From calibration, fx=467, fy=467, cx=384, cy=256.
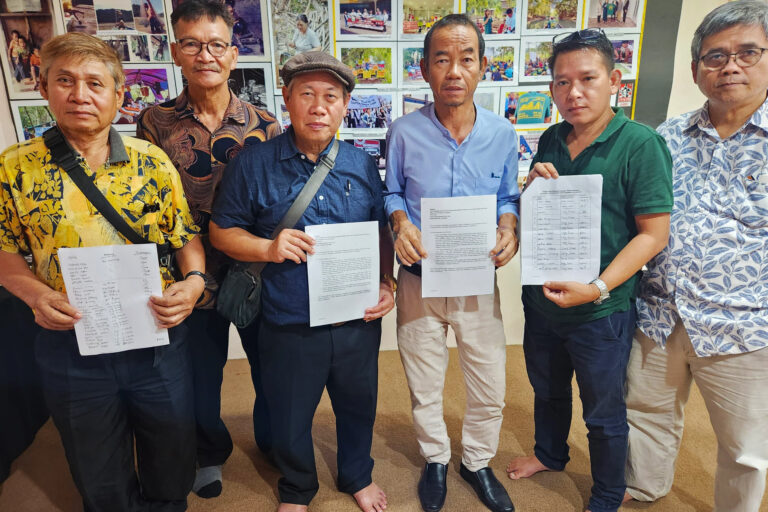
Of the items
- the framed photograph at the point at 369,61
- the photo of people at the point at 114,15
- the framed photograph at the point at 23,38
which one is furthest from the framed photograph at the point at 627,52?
the framed photograph at the point at 23,38

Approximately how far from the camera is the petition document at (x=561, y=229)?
1634 mm

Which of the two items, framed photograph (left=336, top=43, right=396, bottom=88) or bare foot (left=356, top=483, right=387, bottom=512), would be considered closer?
bare foot (left=356, top=483, right=387, bottom=512)

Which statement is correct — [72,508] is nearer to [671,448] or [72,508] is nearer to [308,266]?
[308,266]

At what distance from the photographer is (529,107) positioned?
3.15m

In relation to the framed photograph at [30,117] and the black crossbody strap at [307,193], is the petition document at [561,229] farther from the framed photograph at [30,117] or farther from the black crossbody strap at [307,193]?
the framed photograph at [30,117]

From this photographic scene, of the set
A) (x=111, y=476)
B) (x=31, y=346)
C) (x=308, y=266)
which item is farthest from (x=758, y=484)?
(x=31, y=346)

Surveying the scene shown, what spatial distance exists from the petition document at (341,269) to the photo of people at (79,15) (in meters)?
2.27

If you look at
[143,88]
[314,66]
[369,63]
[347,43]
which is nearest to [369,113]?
[369,63]

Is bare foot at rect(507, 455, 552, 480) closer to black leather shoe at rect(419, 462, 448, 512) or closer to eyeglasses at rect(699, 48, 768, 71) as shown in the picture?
black leather shoe at rect(419, 462, 448, 512)

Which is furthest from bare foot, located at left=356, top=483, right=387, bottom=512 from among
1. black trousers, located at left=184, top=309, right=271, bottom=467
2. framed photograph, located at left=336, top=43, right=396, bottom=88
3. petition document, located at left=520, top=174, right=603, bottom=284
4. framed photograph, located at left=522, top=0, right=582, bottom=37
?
framed photograph, located at left=522, top=0, right=582, bottom=37

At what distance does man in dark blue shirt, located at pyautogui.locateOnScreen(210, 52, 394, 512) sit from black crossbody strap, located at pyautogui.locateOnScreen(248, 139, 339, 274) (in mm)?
26

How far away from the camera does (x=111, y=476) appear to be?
5.67 feet

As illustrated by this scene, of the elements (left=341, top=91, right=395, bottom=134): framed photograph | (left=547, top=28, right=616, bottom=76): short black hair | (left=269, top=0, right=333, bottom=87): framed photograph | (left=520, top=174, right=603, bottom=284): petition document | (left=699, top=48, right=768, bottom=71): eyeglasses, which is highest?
(left=269, top=0, right=333, bottom=87): framed photograph

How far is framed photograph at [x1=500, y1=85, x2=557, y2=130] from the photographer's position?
3.11 metres
